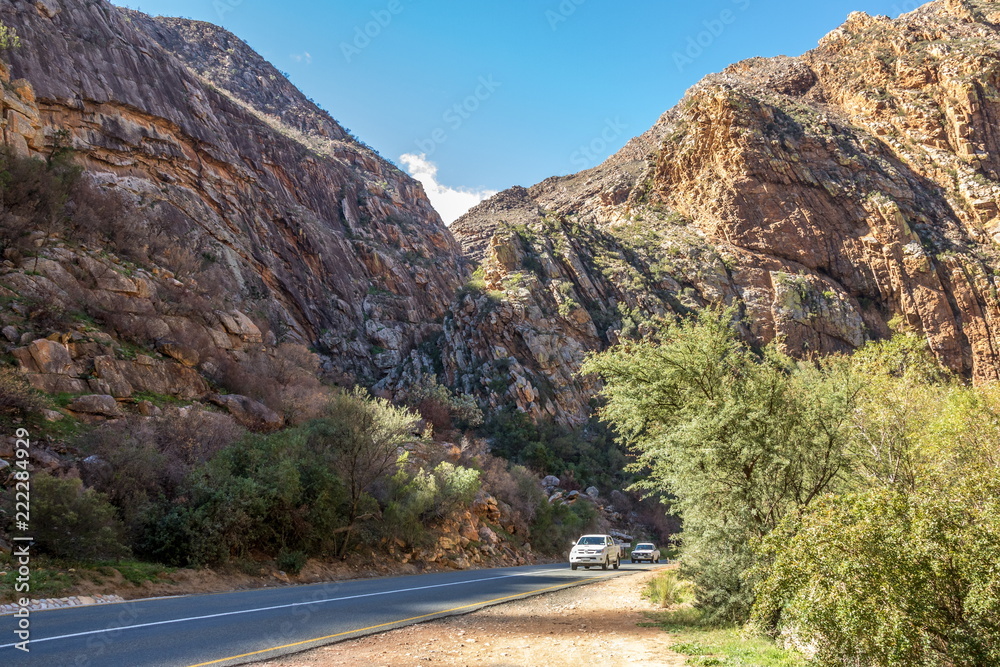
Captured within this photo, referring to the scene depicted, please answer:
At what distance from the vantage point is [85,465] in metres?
15.1

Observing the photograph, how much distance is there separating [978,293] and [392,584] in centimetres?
8095

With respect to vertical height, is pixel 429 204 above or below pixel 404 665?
above

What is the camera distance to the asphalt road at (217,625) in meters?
6.43

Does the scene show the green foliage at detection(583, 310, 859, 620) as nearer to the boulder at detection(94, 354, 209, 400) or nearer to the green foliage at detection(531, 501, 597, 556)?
the boulder at detection(94, 354, 209, 400)

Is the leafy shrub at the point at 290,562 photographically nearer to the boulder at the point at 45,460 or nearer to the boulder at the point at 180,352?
the boulder at the point at 45,460

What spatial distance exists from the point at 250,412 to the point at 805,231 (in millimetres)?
74500

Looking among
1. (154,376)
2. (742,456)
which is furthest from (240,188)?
(742,456)

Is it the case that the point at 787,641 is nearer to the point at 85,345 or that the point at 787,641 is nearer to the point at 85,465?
the point at 85,465

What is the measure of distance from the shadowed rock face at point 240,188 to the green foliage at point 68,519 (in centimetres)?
2714

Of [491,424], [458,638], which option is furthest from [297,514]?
[491,424]

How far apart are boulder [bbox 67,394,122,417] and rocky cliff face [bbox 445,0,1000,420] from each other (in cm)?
3963

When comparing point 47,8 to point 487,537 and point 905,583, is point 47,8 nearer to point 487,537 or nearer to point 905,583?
point 487,537

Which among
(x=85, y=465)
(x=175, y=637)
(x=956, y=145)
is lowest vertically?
(x=175, y=637)

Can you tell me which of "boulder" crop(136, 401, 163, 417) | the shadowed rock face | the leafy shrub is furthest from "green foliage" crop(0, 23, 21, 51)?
the leafy shrub
